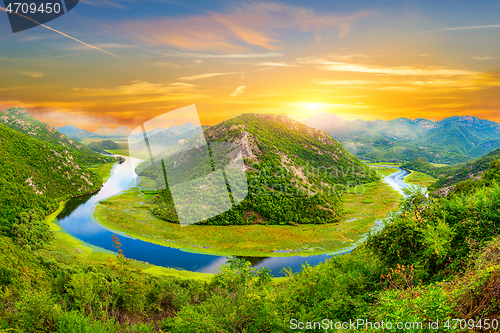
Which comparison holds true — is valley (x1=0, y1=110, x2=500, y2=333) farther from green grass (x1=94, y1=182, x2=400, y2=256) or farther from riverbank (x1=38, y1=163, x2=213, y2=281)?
green grass (x1=94, y1=182, x2=400, y2=256)

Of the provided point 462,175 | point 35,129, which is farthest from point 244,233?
point 35,129

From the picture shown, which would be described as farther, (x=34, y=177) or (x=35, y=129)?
(x=35, y=129)

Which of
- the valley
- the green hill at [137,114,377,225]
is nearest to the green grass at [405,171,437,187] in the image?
the valley

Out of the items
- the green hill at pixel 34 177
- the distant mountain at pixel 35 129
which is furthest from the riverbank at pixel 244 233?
the distant mountain at pixel 35 129

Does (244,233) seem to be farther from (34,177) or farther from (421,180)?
(421,180)

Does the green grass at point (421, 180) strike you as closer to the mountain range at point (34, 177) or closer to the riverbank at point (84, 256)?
the riverbank at point (84, 256)
